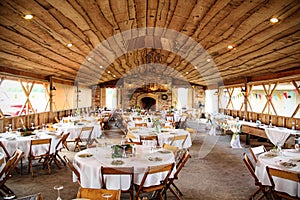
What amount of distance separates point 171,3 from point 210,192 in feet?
10.3

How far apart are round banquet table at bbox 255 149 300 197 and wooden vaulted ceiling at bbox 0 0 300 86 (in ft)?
6.71

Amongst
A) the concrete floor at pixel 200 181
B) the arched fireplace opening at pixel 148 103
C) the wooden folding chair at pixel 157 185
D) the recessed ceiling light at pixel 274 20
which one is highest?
the recessed ceiling light at pixel 274 20

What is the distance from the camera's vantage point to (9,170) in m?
3.69

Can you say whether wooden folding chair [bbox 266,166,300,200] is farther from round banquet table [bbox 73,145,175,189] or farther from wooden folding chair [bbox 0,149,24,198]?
wooden folding chair [bbox 0,149,24,198]

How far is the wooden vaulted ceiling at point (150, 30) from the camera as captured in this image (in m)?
3.40

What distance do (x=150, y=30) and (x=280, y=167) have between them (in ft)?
12.3

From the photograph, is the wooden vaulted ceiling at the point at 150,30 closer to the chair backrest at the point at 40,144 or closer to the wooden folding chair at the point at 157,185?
the chair backrest at the point at 40,144

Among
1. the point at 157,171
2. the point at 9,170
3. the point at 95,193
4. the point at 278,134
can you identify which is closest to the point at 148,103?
the point at 278,134

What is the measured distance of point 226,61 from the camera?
7.54m

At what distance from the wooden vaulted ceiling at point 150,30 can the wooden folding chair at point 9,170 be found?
198 cm

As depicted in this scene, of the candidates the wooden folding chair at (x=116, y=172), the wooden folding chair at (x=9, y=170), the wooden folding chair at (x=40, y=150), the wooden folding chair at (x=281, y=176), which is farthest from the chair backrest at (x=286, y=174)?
the wooden folding chair at (x=40, y=150)

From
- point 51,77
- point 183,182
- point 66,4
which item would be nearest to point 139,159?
point 183,182

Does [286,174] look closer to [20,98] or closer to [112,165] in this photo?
[112,165]

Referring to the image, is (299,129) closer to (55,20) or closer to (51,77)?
(55,20)
